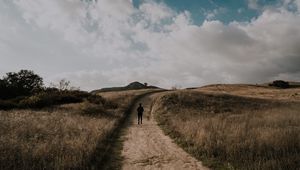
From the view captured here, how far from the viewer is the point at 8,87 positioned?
56.1m

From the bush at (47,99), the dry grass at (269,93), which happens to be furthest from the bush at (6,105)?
the dry grass at (269,93)

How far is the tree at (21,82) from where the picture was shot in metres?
56.4

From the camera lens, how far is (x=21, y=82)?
6369 cm

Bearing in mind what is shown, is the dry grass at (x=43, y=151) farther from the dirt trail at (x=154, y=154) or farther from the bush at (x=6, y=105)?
the bush at (x=6, y=105)

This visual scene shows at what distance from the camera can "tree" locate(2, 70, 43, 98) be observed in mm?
56431

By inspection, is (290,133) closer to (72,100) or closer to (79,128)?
(79,128)

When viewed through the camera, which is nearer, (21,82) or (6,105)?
(6,105)

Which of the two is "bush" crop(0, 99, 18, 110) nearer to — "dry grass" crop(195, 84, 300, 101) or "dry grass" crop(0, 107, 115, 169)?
"dry grass" crop(0, 107, 115, 169)

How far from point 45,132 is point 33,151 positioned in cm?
458

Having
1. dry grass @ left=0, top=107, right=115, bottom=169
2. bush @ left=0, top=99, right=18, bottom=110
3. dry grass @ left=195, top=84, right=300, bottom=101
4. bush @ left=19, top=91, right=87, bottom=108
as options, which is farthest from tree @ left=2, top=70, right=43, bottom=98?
dry grass @ left=0, top=107, right=115, bottom=169

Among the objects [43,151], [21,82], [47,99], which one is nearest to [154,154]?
[43,151]

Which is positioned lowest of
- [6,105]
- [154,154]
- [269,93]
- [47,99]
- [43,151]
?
[154,154]

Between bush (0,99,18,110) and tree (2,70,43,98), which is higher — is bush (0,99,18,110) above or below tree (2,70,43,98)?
below

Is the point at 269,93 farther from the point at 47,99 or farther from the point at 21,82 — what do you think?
the point at 21,82
